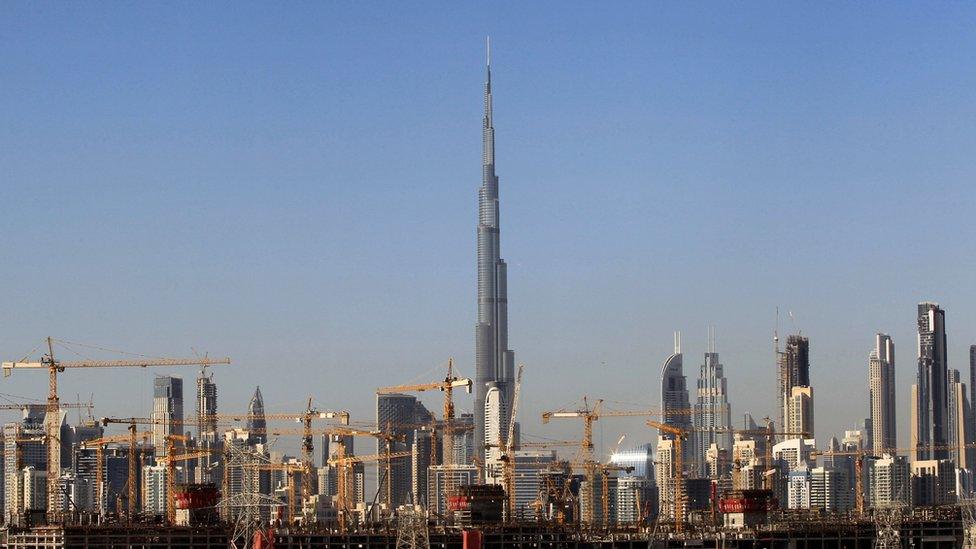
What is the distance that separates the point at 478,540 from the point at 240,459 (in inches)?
1127

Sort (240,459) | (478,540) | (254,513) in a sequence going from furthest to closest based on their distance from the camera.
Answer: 1. (478,540)
2. (240,459)
3. (254,513)

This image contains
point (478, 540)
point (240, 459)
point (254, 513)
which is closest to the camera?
point (254, 513)

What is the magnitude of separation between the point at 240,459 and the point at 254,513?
16438mm

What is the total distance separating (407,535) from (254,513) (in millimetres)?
13904

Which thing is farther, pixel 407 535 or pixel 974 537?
pixel 974 537

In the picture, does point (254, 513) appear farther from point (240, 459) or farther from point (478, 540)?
point (478, 540)

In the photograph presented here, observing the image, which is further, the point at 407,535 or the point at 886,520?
the point at 886,520

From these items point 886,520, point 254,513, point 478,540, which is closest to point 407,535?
point 254,513

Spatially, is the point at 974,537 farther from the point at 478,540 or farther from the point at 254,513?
the point at 254,513

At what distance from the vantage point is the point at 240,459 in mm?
181125

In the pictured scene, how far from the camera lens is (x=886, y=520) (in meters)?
192

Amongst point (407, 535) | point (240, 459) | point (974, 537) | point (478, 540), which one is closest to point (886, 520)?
point (974, 537)

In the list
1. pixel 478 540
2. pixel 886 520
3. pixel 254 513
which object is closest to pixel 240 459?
pixel 254 513

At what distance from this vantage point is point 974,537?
184 m
